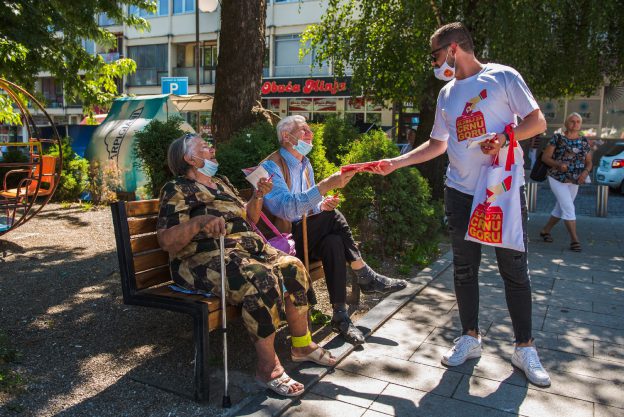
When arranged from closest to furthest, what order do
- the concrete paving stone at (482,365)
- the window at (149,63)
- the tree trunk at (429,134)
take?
the concrete paving stone at (482,365) → the tree trunk at (429,134) → the window at (149,63)

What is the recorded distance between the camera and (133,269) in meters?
3.47

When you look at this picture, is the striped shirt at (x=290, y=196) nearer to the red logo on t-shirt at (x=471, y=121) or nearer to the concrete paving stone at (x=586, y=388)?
the red logo on t-shirt at (x=471, y=121)

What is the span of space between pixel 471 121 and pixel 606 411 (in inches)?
69.7

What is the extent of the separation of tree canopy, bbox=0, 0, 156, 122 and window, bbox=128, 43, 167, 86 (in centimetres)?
2566

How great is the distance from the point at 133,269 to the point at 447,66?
225 cm

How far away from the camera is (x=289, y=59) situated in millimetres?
30547

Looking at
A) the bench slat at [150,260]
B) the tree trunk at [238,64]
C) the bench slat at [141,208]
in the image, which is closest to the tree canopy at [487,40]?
the tree trunk at [238,64]

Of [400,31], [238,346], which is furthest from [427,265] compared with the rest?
[400,31]

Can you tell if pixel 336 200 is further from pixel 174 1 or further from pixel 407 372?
pixel 174 1

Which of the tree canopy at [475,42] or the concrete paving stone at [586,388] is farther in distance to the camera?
the tree canopy at [475,42]

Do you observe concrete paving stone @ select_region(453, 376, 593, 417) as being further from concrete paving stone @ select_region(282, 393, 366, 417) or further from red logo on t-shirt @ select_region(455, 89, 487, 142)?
red logo on t-shirt @ select_region(455, 89, 487, 142)

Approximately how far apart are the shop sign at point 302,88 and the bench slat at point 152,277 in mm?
24049

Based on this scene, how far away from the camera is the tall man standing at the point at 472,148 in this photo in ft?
11.1

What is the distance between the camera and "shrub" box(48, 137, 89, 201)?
12.0 metres
